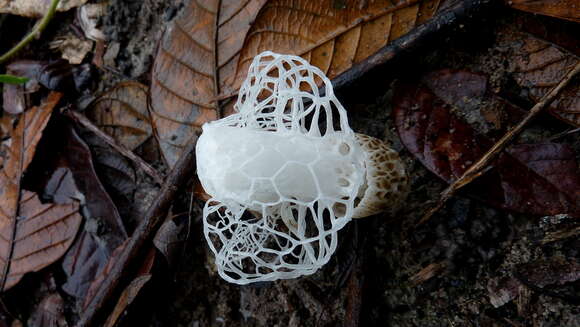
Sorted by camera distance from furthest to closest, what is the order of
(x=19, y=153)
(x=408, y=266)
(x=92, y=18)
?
(x=92, y=18) → (x=19, y=153) → (x=408, y=266)

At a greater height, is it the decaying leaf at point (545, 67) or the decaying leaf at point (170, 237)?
the decaying leaf at point (545, 67)

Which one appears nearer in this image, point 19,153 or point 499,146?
point 499,146

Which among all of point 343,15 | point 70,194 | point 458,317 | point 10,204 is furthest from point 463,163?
point 10,204

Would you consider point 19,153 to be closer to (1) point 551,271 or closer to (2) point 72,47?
(2) point 72,47

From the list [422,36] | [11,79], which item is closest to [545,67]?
[422,36]

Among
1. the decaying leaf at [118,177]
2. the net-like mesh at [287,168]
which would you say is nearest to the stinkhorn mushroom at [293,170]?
the net-like mesh at [287,168]

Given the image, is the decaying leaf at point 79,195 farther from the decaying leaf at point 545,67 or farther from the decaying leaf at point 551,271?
the decaying leaf at point 545,67
